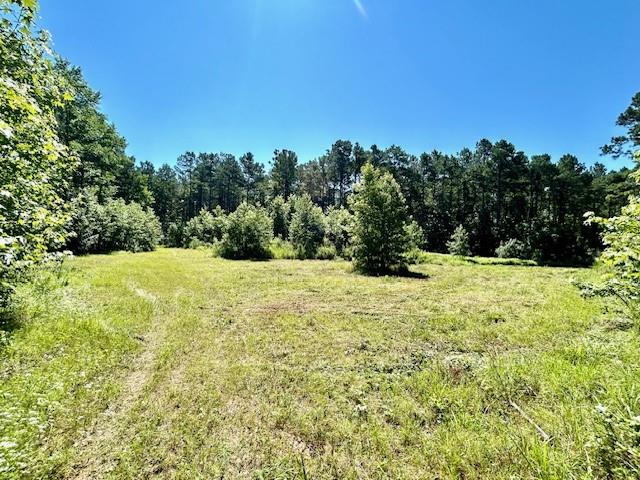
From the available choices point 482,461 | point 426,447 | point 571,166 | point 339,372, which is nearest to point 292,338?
point 339,372

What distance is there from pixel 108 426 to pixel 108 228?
2727 cm

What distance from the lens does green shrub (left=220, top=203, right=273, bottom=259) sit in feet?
84.2

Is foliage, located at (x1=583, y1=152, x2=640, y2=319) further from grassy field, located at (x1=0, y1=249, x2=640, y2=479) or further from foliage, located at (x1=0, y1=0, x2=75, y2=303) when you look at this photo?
foliage, located at (x1=0, y1=0, x2=75, y2=303)

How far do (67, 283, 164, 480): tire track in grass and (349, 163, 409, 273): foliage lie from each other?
42.9ft

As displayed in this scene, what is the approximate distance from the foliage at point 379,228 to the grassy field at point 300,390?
366 inches

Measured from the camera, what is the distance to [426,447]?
10.4 ft

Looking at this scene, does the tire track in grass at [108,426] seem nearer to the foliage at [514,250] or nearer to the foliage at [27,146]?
the foliage at [27,146]

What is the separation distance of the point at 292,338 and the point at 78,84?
36674 millimetres

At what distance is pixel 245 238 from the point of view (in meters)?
25.6

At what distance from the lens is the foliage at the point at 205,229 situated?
129ft

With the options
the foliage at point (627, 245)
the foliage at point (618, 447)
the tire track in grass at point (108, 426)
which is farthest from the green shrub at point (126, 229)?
the foliage at point (618, 447)

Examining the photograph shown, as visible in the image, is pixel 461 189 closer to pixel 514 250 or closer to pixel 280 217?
pixel 514 250

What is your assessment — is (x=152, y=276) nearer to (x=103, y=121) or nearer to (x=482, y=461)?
(x=482, y=461)

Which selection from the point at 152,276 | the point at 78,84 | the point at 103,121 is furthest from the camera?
the point at 103,121
